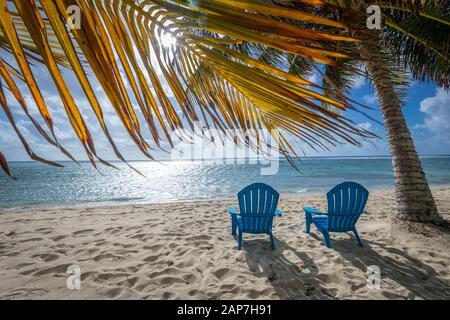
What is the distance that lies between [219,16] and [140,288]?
3067 millimetres

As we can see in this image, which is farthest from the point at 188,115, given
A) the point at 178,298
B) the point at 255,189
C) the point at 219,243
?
the point at 219,243

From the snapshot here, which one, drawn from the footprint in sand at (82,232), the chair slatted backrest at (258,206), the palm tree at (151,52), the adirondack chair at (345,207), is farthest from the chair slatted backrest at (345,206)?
the footprint in sand at (82,232)

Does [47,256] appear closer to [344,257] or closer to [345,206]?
[344,257]

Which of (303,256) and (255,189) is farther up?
(255,189)

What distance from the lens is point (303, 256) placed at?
141 inches

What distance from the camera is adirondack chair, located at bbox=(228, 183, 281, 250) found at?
3914mm

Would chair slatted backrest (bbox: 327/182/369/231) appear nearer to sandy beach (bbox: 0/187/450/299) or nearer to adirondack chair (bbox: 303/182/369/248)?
adirondack chair (bbox: 303/182/369/248)

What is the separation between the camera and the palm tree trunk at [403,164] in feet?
13.4

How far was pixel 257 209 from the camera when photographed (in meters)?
4.01

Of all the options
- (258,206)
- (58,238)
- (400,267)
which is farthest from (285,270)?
(58,238)

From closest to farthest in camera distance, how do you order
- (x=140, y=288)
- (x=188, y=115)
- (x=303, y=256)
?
(x=188, y=115) → (x=140, y=288) → (x=303, y=256)

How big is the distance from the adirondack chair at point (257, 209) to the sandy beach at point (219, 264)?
12.1 inches
